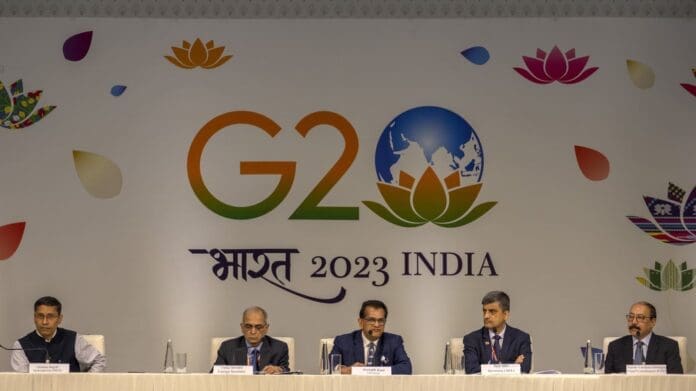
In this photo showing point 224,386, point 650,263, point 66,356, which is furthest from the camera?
point 650,263

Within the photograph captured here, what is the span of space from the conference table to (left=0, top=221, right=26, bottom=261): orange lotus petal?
2.52m

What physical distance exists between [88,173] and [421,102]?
219cm

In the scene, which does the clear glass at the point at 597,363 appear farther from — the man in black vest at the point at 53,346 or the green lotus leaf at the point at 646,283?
the man in black vest at the point at 53,346

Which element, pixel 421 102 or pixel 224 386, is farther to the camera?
pixel 421 102

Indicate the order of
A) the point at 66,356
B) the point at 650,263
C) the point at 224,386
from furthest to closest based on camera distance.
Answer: the point at 650,263, the point at 66,356, the point at 224,386

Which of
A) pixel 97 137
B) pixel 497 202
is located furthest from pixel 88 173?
pixel 497 202

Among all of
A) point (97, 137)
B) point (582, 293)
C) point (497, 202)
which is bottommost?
point (582, 293)

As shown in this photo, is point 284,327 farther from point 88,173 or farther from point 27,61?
point 27,61

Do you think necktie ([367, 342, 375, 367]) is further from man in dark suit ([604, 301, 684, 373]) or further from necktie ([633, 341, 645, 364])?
necktie ([633, 341, 645, 364])

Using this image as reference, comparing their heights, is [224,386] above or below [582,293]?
below

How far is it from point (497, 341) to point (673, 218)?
5.66ft

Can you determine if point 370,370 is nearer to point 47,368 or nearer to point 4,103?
point 47,368

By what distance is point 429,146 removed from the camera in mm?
7281

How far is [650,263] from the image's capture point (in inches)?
284
